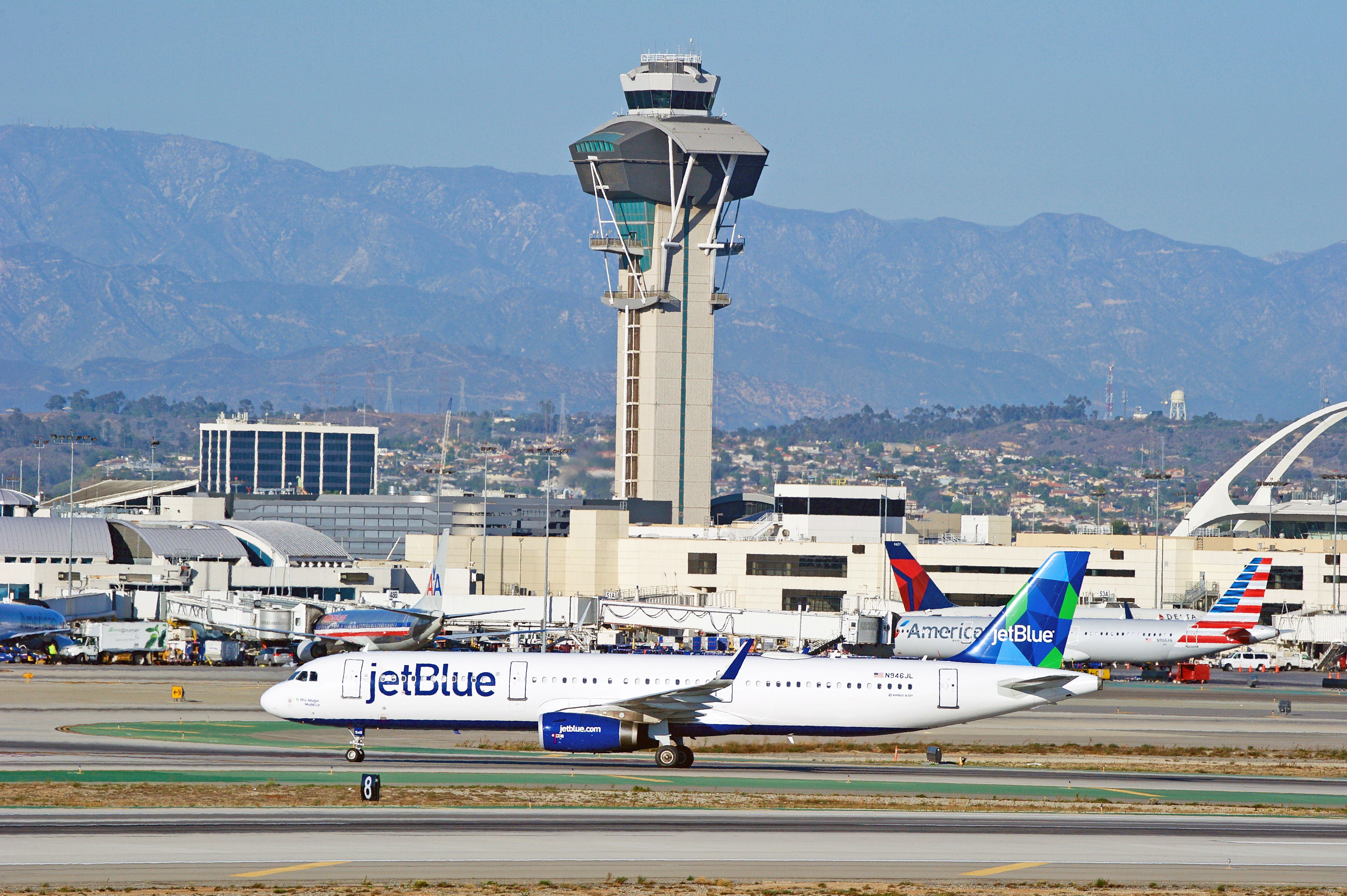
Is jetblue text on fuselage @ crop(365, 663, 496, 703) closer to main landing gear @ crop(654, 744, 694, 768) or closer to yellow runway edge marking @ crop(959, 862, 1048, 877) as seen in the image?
main landing gear @ crop(654, 744, 694, 768)

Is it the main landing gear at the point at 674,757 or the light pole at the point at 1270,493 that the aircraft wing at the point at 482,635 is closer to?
the main landing gear at the point at 674,757

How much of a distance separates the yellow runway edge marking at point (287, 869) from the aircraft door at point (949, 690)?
26454 mm

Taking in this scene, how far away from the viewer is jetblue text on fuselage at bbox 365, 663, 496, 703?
2219 inches

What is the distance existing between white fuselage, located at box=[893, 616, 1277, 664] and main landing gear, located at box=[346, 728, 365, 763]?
5872cm

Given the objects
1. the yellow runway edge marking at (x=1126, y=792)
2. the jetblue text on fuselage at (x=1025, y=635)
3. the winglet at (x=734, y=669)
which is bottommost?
the yellow runway edge marking at (x=1126, y=792)

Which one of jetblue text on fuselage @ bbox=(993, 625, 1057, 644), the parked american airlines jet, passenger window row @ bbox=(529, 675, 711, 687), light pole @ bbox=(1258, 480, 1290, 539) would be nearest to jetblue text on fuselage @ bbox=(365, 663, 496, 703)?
passenger window row @ bbox=(529, 675, 711, 687)

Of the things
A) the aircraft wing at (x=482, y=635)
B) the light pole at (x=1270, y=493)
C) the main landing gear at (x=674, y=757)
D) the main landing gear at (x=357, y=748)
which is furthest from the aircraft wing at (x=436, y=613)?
the light pole at (x=1270, y=493)

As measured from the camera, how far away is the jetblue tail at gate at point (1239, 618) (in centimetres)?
11250

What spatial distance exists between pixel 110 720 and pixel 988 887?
4662 cm

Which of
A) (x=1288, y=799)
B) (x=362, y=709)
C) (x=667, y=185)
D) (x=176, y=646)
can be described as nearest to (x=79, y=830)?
(x=362, y=709)

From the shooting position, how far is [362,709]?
56812 mm

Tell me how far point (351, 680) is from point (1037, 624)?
26154 millimetres

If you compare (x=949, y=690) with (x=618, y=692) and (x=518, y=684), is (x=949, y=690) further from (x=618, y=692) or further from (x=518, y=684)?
(x=518, y=684)

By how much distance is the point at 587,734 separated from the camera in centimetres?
5481
